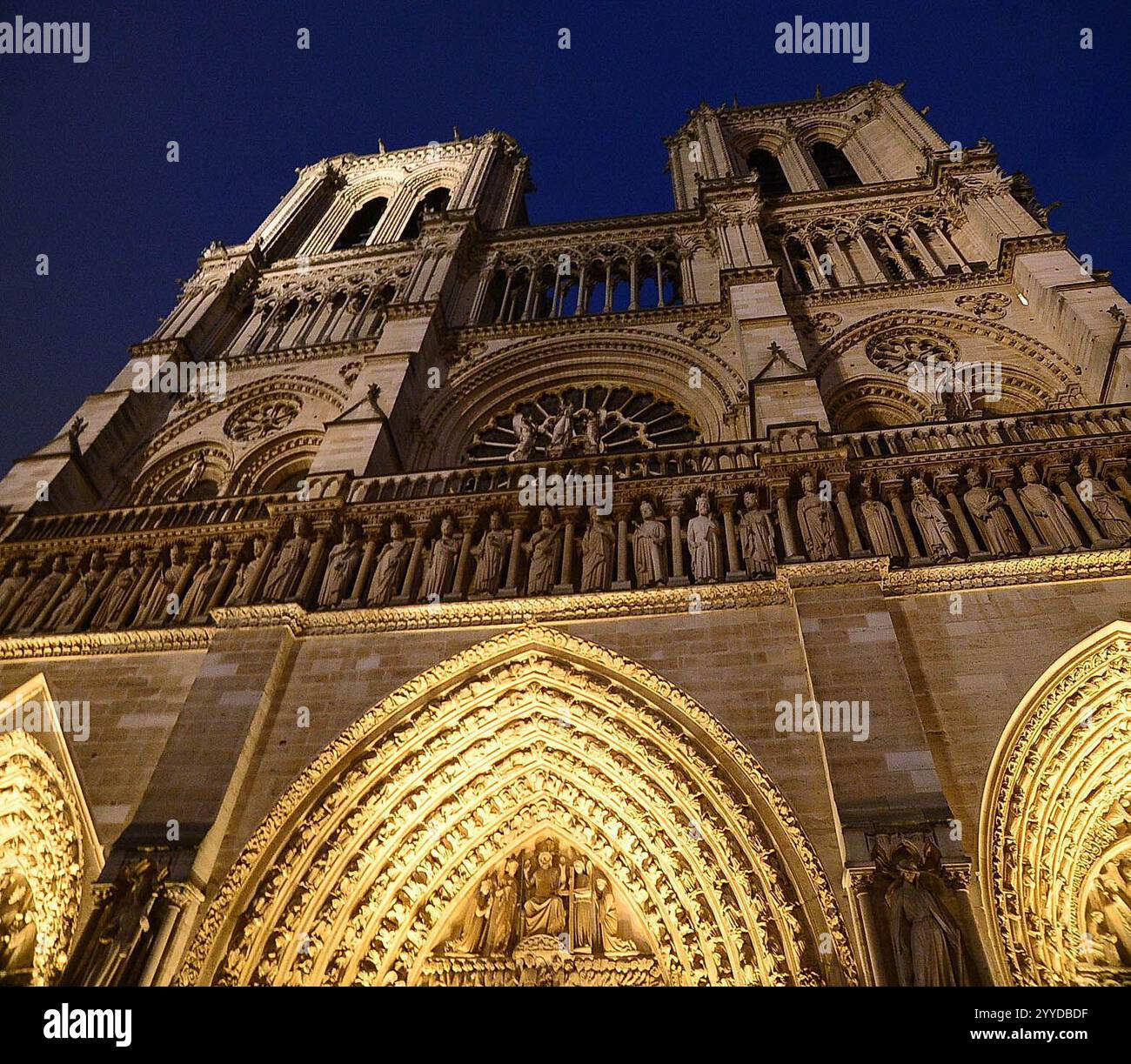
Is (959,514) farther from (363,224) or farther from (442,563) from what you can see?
(363,224)

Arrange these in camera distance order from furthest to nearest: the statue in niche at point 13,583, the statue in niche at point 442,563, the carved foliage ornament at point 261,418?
the carved foliage ornament at point 261,418 < the statue in niche at point 13,583 < the statue in niche at point 442,563

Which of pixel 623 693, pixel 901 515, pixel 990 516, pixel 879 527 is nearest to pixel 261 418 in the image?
pixel 623 693

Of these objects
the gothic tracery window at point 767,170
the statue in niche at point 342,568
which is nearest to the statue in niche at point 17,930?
the statue in niche at point 342,568

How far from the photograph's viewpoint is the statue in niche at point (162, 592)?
328 inches

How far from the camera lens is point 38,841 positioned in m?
7.13

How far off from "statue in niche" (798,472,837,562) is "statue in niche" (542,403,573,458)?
11.3 feet

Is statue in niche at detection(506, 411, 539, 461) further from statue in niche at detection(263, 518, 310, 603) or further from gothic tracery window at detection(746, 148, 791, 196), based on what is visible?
gothic tracery window at detection(746, 148, 791, 196)

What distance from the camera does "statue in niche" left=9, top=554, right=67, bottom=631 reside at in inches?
339

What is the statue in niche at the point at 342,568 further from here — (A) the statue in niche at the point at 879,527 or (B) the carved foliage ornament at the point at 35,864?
(A) the statue in niche at the point at 879,527

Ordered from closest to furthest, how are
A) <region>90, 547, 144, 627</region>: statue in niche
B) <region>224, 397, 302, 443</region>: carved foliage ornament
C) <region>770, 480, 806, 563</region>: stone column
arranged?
<region>770, 480, 806, 563</region>: stone column
<region>90, 547, 144, 627</region>: statue in niche
<region>224, 397, 302, 443</region>: carved foliage ornament

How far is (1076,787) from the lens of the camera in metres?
6.11

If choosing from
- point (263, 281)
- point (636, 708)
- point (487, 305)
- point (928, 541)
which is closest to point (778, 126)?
point (487, 305)

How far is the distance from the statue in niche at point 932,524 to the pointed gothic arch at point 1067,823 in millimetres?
1287

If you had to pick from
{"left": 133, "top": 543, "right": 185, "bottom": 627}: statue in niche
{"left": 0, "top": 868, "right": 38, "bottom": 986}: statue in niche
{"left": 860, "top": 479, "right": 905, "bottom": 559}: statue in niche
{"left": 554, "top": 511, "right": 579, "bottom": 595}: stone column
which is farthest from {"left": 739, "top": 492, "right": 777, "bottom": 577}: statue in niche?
{"left": 0, "top": 868, "right": 38, "bottom": 986}: statue in niche
